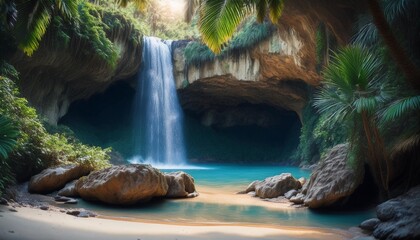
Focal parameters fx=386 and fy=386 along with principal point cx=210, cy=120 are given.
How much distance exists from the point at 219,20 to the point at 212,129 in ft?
84.0

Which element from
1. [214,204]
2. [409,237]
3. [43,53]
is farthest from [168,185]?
[43,53]

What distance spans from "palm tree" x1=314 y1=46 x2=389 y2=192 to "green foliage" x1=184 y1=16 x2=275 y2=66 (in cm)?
1154

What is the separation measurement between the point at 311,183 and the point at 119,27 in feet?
43.7

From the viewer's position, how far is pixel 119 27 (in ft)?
61.2

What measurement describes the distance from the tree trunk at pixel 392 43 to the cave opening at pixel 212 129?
21.8 metres

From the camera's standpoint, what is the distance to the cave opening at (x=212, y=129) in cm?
2693

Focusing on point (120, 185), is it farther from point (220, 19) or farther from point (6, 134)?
point (220, 19)

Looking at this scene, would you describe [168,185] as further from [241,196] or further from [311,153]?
[311,153]

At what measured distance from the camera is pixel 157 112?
84.8 ft

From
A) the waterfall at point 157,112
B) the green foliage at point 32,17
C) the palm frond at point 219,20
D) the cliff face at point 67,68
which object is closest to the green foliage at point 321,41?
the palm frond at point 219,20

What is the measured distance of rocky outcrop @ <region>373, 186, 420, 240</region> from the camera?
5.03 meters

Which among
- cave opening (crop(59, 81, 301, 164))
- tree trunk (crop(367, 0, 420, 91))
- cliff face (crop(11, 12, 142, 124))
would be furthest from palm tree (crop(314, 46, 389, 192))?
→ cave opening (crop(59, 81, 301, 164))

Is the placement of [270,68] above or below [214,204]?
above

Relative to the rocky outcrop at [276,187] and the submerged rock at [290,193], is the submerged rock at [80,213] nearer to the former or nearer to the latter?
the rocky outcrop at [276,187]
